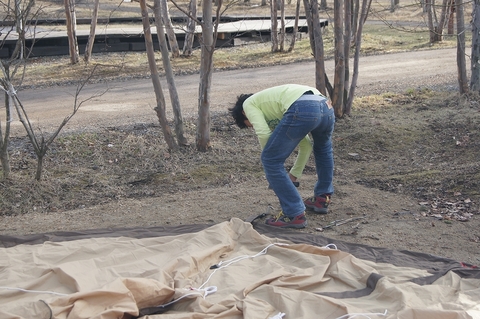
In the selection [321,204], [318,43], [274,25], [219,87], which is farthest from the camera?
[274,25]

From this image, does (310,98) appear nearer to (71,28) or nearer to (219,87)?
(219,87)

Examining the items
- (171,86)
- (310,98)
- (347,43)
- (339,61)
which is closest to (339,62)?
(339,61)

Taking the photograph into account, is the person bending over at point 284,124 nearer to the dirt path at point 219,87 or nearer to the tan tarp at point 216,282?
the tan tarp at point 216,282

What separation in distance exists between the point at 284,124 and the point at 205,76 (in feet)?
9.40

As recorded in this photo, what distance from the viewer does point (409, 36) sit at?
21281mm

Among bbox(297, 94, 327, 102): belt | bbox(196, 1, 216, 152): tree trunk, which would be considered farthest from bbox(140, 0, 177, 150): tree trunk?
bbox(297, 94, 327, 102): belt

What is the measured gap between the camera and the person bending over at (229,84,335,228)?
15.5ft

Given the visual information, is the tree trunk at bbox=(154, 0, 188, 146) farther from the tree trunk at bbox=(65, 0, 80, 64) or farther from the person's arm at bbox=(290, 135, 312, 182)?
the tree trunk at bbox=(65, 0, 80, 64)

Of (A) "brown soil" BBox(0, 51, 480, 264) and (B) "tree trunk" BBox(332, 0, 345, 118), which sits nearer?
(A) "brown soil" BBox(0, 51, 480, 264)

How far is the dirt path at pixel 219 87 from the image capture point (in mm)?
10383

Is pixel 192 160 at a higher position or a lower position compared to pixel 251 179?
higher

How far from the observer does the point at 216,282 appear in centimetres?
381

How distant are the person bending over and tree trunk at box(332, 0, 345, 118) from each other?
155 inches

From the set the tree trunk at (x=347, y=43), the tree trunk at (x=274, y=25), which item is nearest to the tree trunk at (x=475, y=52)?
the tree trunk at (x=347, y=43)
